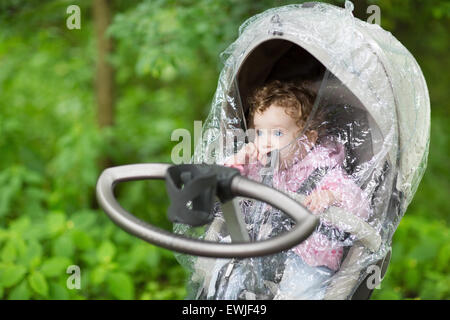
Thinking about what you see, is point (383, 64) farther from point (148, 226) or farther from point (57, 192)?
point (57, 192)

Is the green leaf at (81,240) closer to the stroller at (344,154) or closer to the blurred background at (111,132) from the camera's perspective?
the blurred background at (111,132)

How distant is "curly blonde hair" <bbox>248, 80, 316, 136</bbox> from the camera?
6.13 feet

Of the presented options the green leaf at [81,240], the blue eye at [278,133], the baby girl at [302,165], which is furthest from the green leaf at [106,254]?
the blue eye at [278,133]

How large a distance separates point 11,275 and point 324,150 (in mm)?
1732

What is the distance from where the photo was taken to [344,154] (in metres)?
1.84

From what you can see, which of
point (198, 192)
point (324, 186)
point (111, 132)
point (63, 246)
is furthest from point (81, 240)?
point (198, 192)

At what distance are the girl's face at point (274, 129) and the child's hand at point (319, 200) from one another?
216 millimetres

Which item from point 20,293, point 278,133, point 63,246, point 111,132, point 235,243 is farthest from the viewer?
point 111,132

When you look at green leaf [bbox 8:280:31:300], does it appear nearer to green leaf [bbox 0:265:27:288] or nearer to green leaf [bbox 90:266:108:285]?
green leaf [bbox 0:265:27:288]

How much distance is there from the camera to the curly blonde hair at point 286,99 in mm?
1868

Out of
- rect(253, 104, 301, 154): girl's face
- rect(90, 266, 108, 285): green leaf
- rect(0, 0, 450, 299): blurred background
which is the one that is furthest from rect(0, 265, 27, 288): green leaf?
rect(253, 104, 301, 154): girl's face

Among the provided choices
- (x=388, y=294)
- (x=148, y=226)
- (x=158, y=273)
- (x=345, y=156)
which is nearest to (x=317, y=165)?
(x=345, y=156)

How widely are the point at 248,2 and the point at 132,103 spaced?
236 cm

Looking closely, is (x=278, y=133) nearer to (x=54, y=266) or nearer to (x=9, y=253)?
(x=54, y=266)
